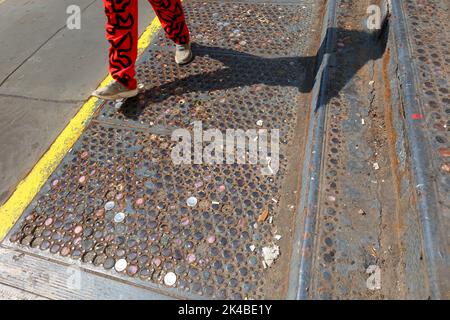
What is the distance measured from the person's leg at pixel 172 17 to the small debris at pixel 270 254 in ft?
5.36

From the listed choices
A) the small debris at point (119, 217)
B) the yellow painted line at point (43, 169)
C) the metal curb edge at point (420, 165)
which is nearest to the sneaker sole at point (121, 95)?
the yellow painted line at point (43, 169)

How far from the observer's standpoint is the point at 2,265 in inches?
64.5

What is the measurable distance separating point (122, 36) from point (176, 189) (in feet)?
3.20

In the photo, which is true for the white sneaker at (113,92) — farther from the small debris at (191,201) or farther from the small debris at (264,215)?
the small debris at (264,215)

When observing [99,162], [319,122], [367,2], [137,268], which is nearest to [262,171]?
[319,122]

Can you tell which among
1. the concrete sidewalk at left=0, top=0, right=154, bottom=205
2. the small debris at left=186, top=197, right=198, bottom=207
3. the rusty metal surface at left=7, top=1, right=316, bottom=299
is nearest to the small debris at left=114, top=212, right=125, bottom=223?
the rusty metal surface at left=7, top=1, right=316, bottom=299

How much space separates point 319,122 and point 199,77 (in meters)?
0.95

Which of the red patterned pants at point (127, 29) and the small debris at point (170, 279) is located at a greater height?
the red patterned pants at point (127, 29)

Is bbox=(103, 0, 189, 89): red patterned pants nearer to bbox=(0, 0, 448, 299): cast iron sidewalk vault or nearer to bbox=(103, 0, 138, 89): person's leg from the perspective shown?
bbox=(103, 0, 138, 89): person's leg

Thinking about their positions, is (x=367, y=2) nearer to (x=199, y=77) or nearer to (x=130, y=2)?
(x=199, y=77)

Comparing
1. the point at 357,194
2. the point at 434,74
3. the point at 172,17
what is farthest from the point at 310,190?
the point at 172,17

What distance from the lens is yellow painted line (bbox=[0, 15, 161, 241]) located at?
183 centimetres

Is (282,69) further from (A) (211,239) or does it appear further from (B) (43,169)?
(B) (43,169)

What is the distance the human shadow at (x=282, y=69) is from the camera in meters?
2.32
